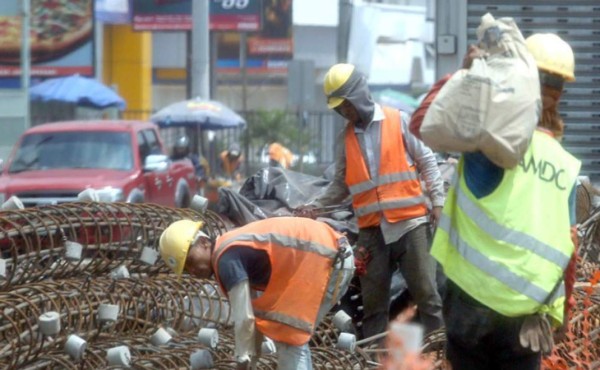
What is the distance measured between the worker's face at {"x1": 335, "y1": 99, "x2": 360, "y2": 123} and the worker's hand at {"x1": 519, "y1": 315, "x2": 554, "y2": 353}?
3746mm

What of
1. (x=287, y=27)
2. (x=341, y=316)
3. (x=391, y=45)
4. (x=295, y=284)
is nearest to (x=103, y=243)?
(x=341, y=316)

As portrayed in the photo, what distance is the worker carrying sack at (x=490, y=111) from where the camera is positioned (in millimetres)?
4668

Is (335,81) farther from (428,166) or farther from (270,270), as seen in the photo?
(270,270)

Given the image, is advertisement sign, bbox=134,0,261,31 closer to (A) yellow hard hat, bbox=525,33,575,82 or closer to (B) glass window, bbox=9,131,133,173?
(B) glass window, bbox=9,131,133,173

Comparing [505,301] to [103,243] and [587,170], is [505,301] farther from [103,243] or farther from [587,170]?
[587,170]

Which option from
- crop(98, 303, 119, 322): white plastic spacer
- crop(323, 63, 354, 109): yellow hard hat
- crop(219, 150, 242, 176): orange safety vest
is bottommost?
crop(219, 150, 242, 176): orange safety vest

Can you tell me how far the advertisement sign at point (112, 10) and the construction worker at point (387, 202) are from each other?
2880 cm

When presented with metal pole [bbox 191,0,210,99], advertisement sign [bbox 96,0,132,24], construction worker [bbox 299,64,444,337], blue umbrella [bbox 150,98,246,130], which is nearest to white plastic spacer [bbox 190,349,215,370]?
construction worker [bbox 299,64,444,337]

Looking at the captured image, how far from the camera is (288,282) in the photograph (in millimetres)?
6445

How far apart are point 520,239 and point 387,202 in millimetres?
3764

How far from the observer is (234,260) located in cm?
622

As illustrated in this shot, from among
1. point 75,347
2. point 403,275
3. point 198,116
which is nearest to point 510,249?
point 75,347

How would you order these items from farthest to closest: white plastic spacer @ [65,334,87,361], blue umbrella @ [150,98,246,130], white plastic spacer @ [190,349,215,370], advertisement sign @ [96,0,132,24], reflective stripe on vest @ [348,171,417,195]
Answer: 1. advertisement sign @ [96,0,132,24]
2. blue umbrella @ [150,98,246,130]
3. reflective stripe on vest @ [348,171,417,195]
4. white plastic spacer @ [65,334,87,361]
5. white plastic spacer @ [190,349,215,370]

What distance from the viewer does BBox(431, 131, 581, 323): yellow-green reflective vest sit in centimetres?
471
